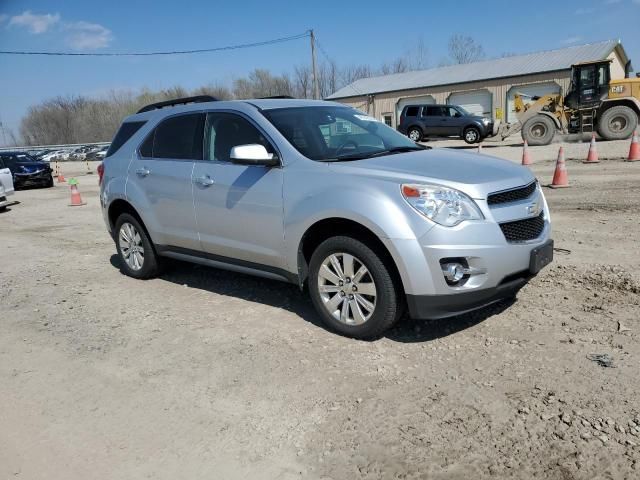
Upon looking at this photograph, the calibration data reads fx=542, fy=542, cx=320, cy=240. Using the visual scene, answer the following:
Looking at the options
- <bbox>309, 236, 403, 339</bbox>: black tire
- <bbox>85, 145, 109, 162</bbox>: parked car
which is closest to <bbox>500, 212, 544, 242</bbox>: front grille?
<bbox>309, 236, 403, 339</bbox>: black tire

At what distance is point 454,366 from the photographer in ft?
11.8

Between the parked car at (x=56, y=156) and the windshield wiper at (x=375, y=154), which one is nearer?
the windshield wiper at (x=375, y=154)

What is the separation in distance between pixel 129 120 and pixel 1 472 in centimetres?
427

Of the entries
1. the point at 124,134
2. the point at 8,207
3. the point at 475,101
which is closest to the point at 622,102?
the point at 124,134

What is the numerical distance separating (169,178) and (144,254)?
1.11m

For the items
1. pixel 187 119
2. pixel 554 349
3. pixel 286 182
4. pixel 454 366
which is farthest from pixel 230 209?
pixel 554 349

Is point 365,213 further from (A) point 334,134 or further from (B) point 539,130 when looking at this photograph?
(B) point 539,130

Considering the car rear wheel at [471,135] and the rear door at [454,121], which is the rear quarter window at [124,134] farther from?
the rear door at [454,121]

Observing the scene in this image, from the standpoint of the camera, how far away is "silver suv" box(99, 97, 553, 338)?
3.64m

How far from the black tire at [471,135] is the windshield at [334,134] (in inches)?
867

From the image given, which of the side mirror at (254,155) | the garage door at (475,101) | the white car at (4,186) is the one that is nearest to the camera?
the side mirror at (254,155)

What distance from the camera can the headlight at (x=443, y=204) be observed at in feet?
11.8

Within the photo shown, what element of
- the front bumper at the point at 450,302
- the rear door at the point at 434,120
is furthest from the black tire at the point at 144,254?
the rear door at the point at 434,120

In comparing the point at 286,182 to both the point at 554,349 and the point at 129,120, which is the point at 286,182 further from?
the point at 129,120
